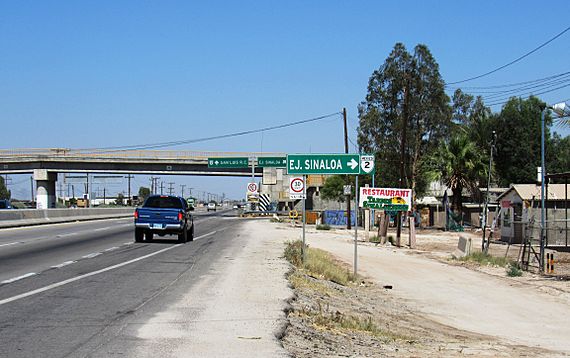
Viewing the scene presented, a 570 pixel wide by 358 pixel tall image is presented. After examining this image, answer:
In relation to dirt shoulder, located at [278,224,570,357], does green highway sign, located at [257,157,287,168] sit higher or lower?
higher

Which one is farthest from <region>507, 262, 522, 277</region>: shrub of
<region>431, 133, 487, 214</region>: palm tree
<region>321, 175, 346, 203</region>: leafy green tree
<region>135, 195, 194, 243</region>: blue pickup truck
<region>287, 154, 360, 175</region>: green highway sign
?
<region>321, 175, 346, 203</region>: leafy green tree

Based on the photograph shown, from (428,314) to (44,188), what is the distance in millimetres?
74698

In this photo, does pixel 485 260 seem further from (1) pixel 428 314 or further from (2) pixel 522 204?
(2) pixel 522 204

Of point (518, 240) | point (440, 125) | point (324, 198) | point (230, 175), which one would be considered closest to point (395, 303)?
point (518, 240)

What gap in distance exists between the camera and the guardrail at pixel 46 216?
39.6 meters

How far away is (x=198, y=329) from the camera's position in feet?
30.1

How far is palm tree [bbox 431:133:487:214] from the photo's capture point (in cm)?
5644

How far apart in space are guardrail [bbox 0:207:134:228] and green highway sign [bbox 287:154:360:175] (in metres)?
25.1

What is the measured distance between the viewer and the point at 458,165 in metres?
56.4

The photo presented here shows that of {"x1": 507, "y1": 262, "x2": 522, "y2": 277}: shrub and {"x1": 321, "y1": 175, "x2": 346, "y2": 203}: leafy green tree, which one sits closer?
{"x1": 507, "y1": 262, "x2": 522, "y2": 277}: shrub

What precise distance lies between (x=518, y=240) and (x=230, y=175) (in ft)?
169

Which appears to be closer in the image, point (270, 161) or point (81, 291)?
point (81, 291)

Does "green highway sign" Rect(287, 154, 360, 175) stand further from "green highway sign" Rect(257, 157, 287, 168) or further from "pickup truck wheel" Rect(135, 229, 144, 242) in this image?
"green highway sign" Rect(257, 157, 287, 168)

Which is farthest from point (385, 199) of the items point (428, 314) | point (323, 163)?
point (428, 314)
